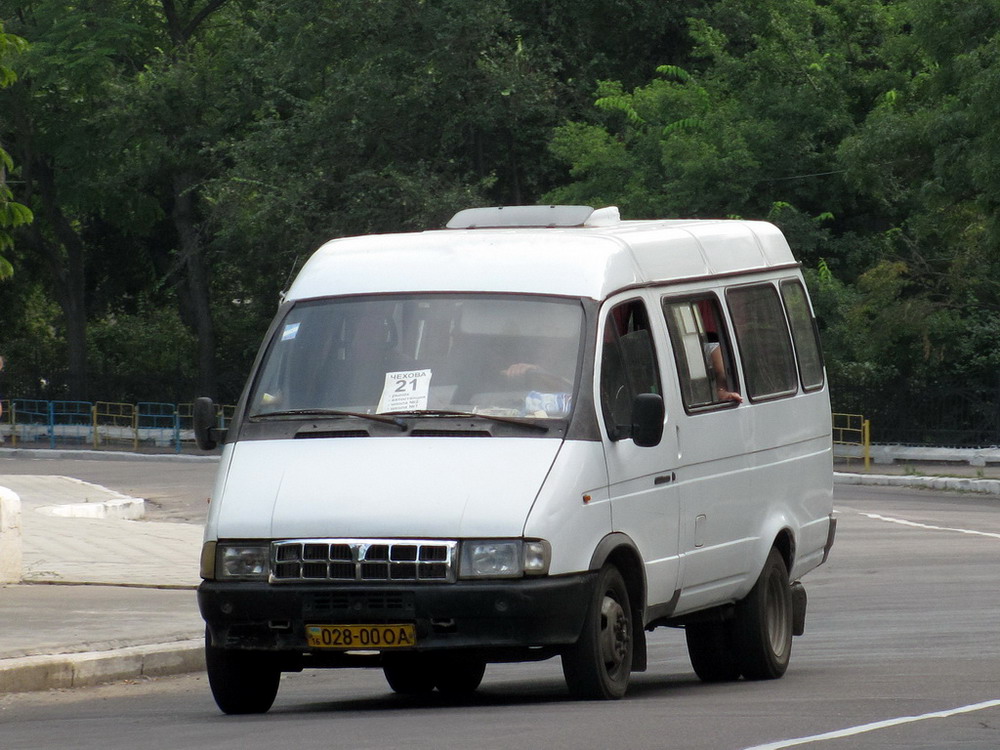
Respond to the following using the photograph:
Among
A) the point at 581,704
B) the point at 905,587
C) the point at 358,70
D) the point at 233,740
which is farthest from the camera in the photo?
the point at 358,70

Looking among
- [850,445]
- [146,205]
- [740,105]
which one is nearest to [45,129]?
[146,205]

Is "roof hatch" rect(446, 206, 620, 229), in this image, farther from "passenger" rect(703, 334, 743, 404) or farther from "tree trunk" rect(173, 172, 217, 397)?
"tree trunk" rect(173, 172, 217, 397)

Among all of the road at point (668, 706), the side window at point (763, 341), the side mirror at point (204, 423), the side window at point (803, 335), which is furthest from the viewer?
the side window at point (803, 335)

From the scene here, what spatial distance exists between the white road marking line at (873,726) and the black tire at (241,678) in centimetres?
276

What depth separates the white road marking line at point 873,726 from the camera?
263 inches

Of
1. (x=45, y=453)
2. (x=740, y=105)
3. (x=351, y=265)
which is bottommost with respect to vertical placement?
(x=45, y=453)

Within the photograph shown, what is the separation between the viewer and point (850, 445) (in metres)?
36.2

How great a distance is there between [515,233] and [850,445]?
27780mm

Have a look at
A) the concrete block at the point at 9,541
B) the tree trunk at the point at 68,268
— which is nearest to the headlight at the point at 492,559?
the concrete block at the point at 9,541

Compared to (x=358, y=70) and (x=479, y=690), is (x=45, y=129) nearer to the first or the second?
(x=358, y=70)

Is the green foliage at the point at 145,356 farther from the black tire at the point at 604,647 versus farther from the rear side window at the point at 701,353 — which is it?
the black tire at the point at 604,647

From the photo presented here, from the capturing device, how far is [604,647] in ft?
27.0

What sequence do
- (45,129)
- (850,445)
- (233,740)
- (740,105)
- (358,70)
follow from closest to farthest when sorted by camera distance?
(233,740)
(850,445)
(740,105)
(358,70)
(45,129)

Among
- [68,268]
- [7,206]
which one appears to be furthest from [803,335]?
[68,268]
